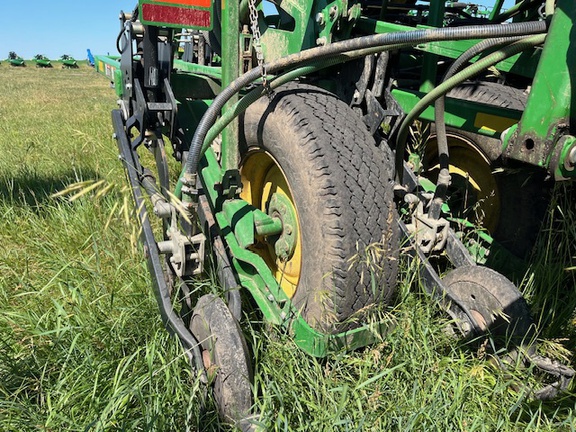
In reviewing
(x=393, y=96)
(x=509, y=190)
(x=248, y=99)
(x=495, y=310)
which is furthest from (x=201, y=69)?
(x=495, y=310)

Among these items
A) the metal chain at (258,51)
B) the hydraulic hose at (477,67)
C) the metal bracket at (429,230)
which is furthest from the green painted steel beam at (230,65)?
the metal bracket at (429,230)

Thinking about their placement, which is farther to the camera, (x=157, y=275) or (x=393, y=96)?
(x=393, y=96)

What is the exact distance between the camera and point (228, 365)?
159 centimetres

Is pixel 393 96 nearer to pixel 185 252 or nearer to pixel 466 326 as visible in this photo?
pixel 466 326

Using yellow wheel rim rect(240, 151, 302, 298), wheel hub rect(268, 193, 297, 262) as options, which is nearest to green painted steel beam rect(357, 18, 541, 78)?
yellow wheel rim rect(240, 151, 302, 298)

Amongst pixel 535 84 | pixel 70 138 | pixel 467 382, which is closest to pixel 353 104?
pixel 535 84

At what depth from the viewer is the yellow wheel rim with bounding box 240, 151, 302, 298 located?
206 cm

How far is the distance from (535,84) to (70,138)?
17.7 ft

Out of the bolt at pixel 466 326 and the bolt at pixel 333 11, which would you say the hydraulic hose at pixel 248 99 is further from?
the bolt at pixel 466 326

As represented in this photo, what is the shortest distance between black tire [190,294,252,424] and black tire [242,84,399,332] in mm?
306

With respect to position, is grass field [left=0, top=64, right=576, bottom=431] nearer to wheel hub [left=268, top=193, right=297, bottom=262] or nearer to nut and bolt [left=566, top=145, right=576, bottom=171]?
wheel hub [left=268, top=193, right=297, bottom=262]

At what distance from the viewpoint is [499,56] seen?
1651 mm

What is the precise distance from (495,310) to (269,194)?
111 centimetres

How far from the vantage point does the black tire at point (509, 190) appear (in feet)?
8.59
